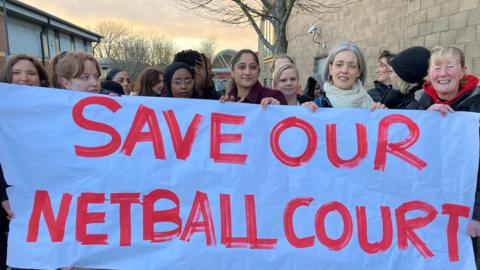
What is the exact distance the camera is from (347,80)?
7.73 feet

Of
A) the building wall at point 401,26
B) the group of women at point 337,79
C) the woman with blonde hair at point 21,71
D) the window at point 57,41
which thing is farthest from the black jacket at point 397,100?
the window at point 57,41

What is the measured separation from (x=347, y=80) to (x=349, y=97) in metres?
0.11

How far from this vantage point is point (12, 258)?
6.75 ft

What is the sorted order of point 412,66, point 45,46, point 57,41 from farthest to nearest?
point 57,41, point 45,46, point 412,66

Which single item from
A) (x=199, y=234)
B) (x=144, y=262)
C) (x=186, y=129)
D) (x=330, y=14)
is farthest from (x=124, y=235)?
(x=330, y=14)

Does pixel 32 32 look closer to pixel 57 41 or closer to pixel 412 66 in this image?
pixel 57 41

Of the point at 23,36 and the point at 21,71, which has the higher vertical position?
the point at 23,36

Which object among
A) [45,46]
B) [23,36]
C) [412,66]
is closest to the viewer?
[412,66]

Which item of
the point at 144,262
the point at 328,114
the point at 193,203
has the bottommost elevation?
the point at 144,262

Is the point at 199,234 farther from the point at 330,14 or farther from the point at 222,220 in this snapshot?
the point at 330,14

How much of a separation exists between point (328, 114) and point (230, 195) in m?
0.73

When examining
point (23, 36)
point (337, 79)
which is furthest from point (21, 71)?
point (23, 36)

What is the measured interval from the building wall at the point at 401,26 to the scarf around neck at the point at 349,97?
12.7 ft

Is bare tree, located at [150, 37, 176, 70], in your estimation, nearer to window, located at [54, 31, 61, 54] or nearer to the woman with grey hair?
window, located at [54, 31, 61, 54]
